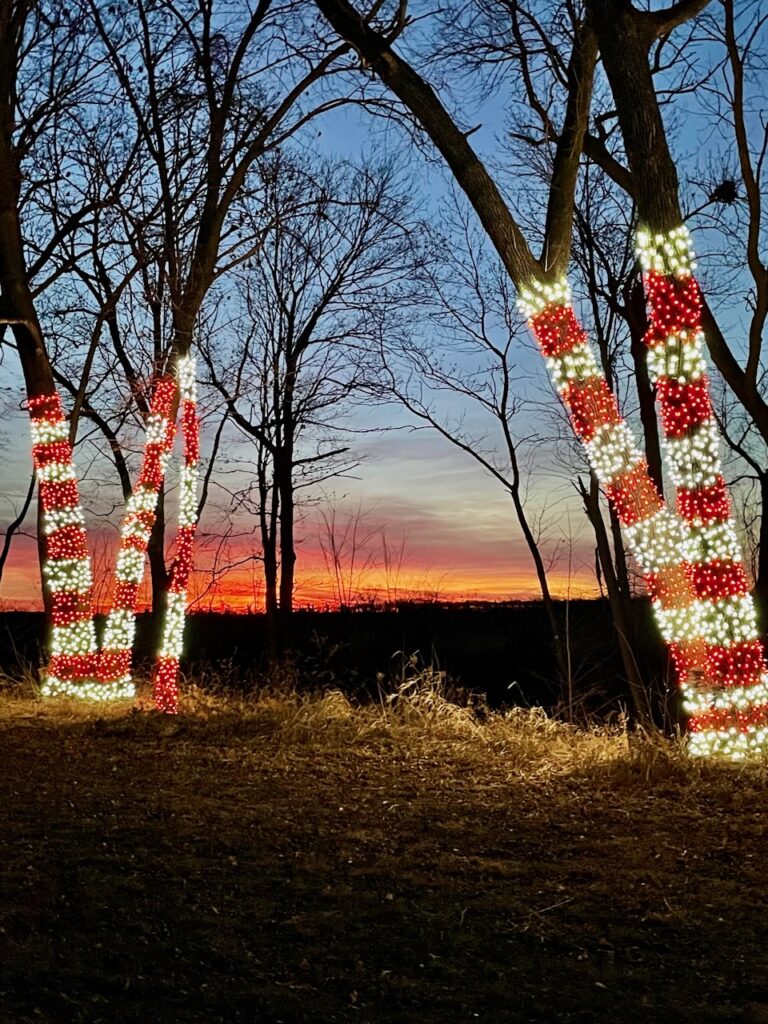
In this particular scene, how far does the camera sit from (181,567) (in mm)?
8922

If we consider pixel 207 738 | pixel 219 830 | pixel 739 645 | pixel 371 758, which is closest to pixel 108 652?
pixel 207 738

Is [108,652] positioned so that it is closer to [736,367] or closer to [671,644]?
[671,644]

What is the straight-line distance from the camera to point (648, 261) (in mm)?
Result: 6711

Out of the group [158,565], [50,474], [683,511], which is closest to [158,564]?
[158,565]

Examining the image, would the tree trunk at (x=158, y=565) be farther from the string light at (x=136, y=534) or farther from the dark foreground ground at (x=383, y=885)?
the dark foreground ground at (x=383, y=885)

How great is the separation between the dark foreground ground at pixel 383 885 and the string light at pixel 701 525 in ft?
1.31

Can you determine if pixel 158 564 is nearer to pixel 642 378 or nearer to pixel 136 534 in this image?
pixel 136 534

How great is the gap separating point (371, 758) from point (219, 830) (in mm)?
2075

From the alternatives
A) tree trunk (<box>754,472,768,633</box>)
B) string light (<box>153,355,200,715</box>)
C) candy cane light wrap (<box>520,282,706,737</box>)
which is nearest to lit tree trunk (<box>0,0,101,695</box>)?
string light (<box>153,355,200,715</box>)

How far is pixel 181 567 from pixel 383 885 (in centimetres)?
523

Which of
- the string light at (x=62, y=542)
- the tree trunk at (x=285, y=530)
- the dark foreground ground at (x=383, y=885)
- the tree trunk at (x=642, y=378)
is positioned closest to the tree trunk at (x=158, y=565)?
the tree trunk at (x=285, y=530)

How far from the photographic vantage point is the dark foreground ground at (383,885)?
304cm

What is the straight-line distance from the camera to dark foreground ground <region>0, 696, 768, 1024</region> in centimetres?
304

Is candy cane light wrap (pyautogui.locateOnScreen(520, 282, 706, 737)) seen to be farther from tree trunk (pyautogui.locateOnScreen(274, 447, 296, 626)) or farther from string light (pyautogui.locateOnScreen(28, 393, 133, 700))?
tree trunk (pyautogui.locateOnScreen(274, 447, 296, 626))
